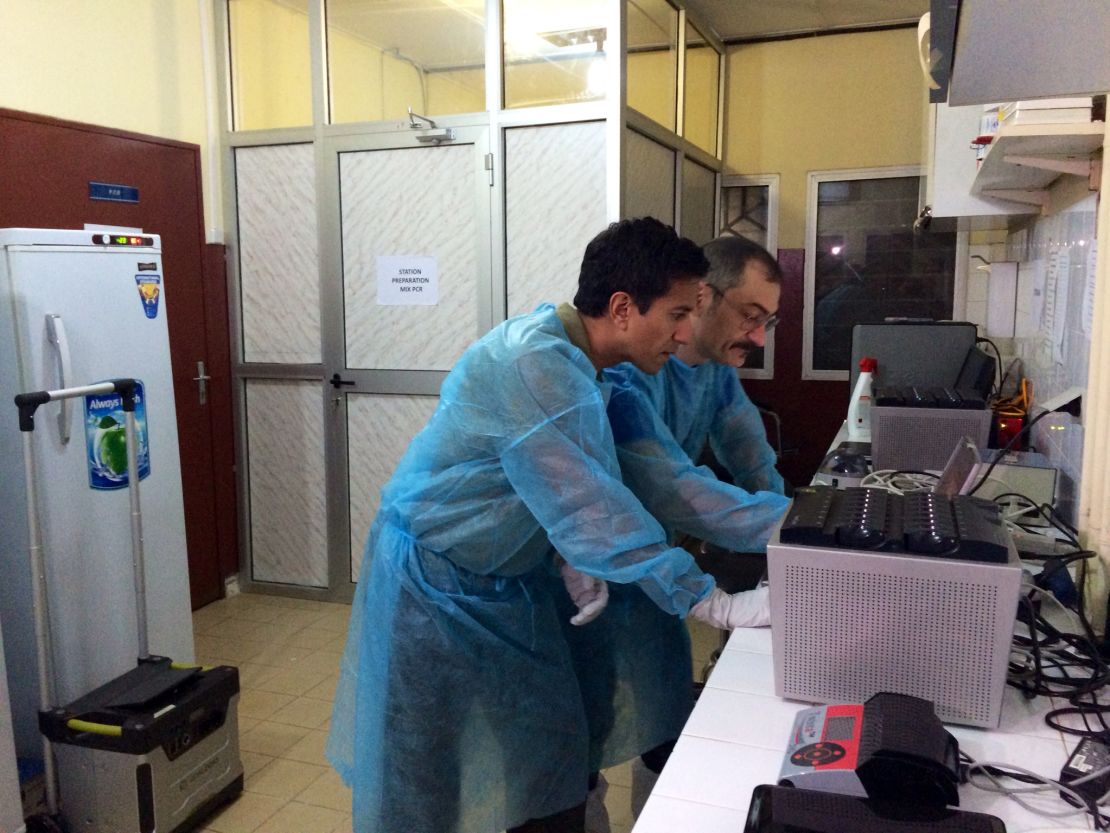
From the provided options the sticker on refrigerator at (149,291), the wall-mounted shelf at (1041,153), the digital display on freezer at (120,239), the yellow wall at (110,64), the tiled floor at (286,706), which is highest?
the yellow wall at (110,64)

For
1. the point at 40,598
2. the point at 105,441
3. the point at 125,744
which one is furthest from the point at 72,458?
the point at 125,744

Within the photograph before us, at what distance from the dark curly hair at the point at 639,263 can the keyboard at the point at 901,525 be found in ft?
1.57

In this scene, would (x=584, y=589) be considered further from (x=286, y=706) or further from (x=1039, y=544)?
(x=286, y=706)

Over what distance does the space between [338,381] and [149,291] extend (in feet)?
4.30

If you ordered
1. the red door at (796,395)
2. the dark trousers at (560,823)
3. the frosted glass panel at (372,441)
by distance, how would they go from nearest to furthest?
the dark trousers at (560,823), the frosted glass panel at (372,441), the red door at (796,395)

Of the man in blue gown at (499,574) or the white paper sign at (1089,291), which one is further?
the white paper sign at (1089,291)

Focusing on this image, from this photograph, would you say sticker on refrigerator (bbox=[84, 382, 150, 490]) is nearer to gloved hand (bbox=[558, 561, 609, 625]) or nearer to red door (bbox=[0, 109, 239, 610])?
red door (bbox=[0, 109, 239, 610])

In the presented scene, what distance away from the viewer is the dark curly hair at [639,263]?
1590 millimetres

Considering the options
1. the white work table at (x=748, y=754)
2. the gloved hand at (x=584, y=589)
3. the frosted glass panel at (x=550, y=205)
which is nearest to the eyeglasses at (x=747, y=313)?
the gloved hand at (x=584, y=589)

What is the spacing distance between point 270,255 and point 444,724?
9.62 ft

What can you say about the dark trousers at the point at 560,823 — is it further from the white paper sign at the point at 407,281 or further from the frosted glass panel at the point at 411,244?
the white paper sign at the point at 407,281

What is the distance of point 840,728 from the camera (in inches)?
41.7

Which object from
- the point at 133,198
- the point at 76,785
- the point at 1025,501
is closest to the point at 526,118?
the point at 133,198

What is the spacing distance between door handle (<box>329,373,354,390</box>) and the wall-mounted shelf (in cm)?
264
